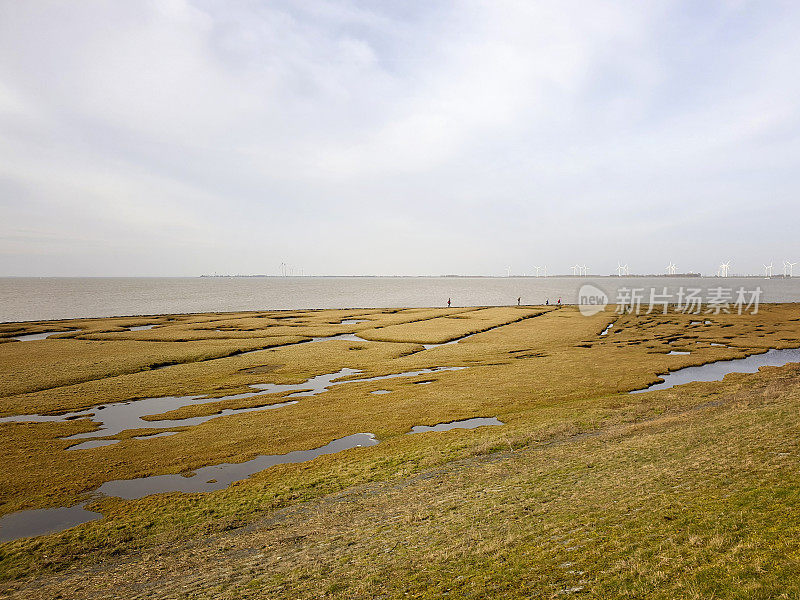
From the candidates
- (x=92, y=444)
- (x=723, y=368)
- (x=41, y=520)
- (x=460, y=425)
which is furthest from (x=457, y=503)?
(x=723, y=368)

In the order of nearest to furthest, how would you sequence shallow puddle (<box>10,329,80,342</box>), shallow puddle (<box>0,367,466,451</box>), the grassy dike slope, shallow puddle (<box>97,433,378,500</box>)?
1. the grassy dike slope
2. shallow puddle (<box>97,433,378,500</box>)
3. shallow puddle (<box>0,367,466,451</box>)
4. shallow puddle (<box>10,329,80,342</box>)

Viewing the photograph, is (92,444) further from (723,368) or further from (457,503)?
(723,368)

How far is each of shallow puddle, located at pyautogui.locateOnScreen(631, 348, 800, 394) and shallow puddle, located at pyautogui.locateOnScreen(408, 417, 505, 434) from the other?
18.2 m

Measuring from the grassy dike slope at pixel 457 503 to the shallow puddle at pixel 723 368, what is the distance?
563 centimetres

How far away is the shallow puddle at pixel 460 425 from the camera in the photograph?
1422 inches

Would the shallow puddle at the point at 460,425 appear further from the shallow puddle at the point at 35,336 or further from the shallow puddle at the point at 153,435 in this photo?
the shallow puddle at the point at 35,336

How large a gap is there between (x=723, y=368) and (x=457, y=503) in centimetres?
5631

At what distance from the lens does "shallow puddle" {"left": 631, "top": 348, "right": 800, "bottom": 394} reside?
49.9 meters

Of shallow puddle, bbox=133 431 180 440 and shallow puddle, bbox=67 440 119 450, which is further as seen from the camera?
shallow puddle, bbox=133 431 180 440

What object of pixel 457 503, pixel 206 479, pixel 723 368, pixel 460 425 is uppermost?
pixel 723 368

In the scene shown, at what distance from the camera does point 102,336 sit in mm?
98250

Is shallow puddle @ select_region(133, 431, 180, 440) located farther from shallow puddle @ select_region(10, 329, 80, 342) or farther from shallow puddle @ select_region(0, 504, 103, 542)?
shallow puddle @ select_region(10, 329, 80, 342)

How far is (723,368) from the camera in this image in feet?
190

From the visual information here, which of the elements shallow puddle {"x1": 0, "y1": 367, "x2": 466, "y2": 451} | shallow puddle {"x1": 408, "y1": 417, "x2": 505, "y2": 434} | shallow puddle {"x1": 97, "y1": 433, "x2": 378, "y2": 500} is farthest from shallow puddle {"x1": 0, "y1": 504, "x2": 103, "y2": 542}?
shallow puddle {"x1": 408, "y1": 417, "x2": 505, "y2": 434}
